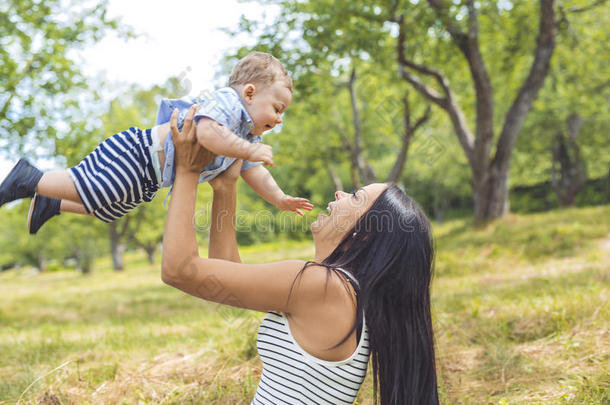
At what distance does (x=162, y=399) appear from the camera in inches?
105

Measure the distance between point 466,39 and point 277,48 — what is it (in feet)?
15.3

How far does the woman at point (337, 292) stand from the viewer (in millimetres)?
1471

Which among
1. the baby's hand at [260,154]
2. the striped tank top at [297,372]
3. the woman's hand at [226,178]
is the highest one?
the baby's hand at [260,154]

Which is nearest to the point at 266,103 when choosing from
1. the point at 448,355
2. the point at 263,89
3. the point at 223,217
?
the point at 263,89

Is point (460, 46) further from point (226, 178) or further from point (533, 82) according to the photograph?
point (226, 178)

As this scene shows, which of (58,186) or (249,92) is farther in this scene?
(249,92)

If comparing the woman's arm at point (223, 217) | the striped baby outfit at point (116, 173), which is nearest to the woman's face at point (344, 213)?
the woman's arm at point (223, 217)

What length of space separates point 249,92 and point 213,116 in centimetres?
29

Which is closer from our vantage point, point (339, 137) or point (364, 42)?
point (364, 42)

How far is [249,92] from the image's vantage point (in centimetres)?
198

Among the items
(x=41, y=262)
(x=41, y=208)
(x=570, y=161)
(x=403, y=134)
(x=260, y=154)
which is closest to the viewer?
(x=260, y=154)

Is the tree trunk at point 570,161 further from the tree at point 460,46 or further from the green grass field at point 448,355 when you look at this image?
the green grass field at point 448,355

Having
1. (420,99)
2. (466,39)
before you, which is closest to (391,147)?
(420,99)

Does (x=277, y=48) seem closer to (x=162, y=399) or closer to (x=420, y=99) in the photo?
(x=162, y=399)
